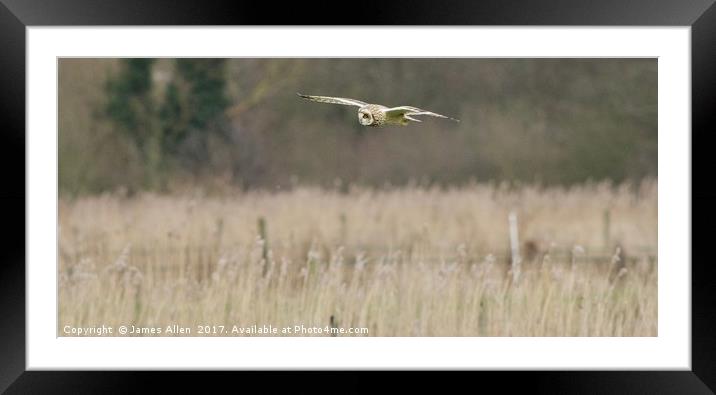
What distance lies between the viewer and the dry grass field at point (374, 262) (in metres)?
5.86

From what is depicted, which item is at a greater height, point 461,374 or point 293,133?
point 293,133

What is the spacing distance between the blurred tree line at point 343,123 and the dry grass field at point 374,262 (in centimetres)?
79

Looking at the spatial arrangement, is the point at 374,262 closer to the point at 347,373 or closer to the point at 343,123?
the point at 347,373

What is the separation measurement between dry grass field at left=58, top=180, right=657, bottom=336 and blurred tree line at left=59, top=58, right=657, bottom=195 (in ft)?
2.58

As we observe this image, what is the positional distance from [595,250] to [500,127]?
5.06 m

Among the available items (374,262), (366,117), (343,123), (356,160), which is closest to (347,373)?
(366,117)

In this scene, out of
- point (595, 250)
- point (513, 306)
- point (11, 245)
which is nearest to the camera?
point (11, 245)

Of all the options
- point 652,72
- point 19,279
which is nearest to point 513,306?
point 19,279

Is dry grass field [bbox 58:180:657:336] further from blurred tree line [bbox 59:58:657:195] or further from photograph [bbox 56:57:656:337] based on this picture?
blurred tree line [bbox 59:58:657:195]

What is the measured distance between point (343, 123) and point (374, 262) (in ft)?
22.0

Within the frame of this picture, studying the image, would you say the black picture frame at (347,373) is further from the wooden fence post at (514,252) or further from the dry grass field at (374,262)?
the wooden fence post at (514,252)

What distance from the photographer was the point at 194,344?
439 cm

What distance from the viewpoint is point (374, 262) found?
9.40 metres

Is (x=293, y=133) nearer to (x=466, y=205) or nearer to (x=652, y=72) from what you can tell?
(x=466, y=205)
